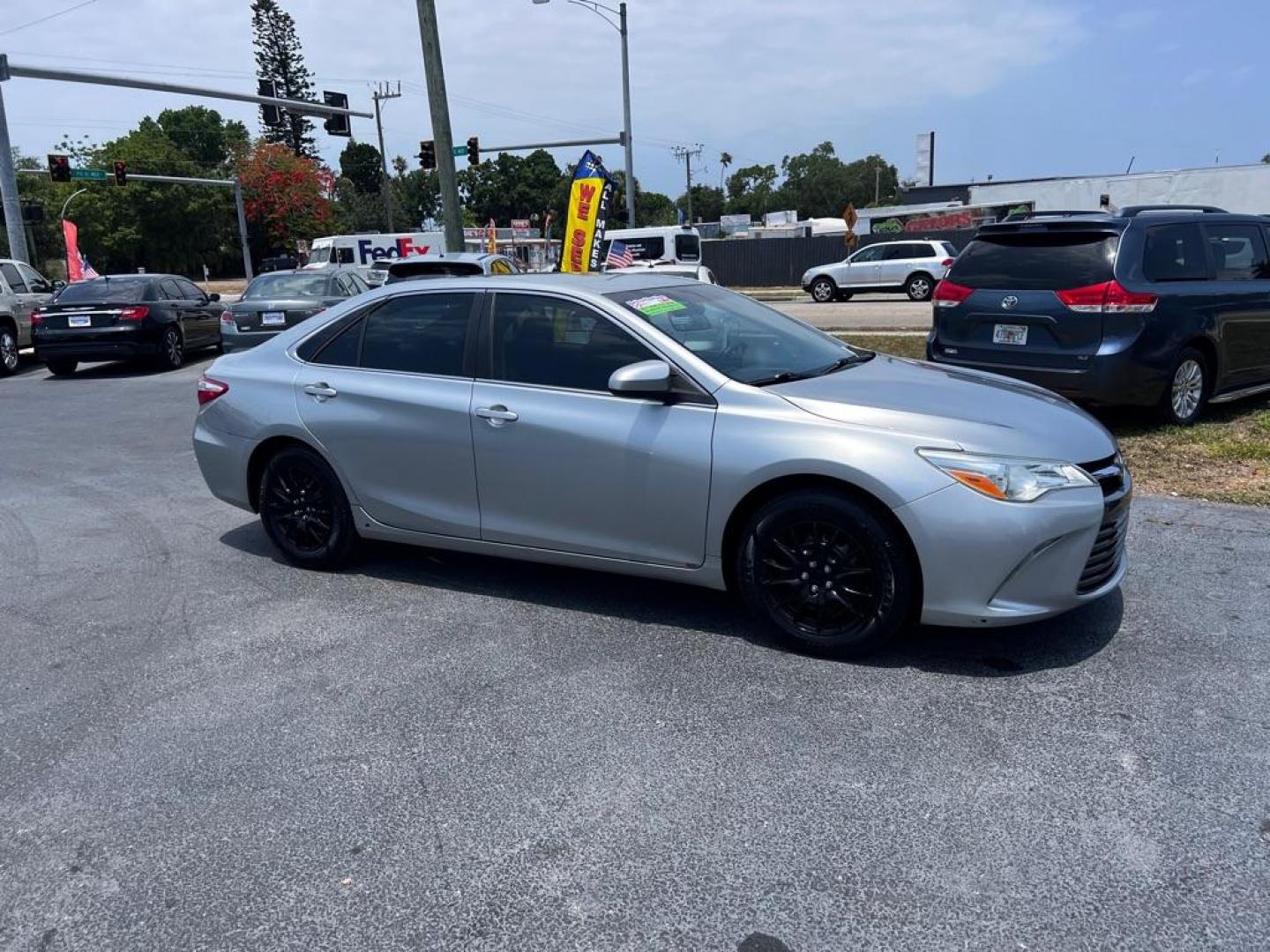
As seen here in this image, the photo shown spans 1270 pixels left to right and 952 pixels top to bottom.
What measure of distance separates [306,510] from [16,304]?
551 inches

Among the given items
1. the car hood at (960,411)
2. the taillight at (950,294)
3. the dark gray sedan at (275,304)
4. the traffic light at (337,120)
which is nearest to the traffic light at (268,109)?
the traffic light at (337,120)

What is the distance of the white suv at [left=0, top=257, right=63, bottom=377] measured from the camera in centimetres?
1572

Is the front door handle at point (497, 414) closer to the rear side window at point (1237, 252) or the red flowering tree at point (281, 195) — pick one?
the rear side window at point (1237, 252)

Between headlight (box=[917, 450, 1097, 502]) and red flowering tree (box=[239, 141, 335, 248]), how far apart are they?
73.5 metres

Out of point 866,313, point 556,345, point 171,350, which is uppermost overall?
point 556,345

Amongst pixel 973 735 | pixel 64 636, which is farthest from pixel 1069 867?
pixel 64 636

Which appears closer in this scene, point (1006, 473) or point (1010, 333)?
point (1006, 473)

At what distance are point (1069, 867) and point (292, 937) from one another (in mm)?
2113

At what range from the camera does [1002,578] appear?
374cm

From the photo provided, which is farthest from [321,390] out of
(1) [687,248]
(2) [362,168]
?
(2) [362,168]

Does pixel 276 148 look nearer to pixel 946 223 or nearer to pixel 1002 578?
pixel 946 223

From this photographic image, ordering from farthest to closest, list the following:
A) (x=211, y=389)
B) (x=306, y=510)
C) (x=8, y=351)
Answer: (x=8, y=351) → (x=211, y=389) → (x=306, y=510)

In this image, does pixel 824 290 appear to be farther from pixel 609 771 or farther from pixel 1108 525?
pixel 609 771

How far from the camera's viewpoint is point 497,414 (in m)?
4.65
